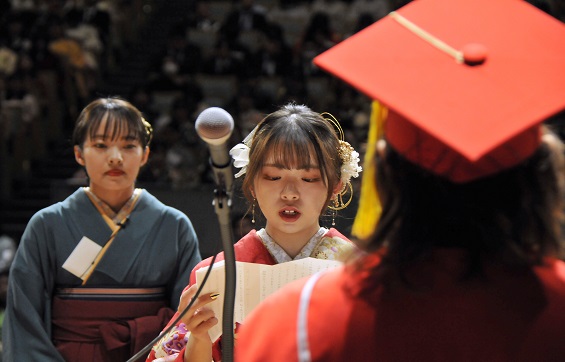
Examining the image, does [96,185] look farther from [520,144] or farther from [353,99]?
[353,99]

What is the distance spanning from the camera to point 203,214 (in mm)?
4398

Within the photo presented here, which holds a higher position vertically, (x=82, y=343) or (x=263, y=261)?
(x=263, y=261)

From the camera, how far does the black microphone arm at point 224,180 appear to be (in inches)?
54.4

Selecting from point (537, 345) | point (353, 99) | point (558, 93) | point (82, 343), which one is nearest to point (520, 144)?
point (558, 93)

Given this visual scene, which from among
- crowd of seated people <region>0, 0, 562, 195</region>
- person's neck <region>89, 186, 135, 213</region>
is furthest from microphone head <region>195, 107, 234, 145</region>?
crowd of seated people <region>0, 0, 562, 195</region>

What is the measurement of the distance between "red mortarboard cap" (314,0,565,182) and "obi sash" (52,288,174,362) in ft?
4.95

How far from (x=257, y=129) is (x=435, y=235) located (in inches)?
43.0

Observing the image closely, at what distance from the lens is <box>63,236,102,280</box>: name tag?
2508 mm

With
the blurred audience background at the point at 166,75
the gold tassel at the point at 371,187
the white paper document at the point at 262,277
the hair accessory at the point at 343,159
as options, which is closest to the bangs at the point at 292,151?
the hair accessory at the point at 343,159

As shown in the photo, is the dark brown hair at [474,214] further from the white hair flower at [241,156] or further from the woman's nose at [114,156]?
the woman's nose at [114,156]

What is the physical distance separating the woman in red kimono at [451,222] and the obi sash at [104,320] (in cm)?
140

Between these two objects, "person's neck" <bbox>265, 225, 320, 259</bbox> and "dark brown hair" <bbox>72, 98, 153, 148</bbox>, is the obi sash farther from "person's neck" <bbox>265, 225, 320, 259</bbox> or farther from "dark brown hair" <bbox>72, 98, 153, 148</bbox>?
"person's neck" <bbox>265, 225, 320, 259</bbox>

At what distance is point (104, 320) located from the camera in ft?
8.21

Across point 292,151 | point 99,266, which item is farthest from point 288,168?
point 99,266
